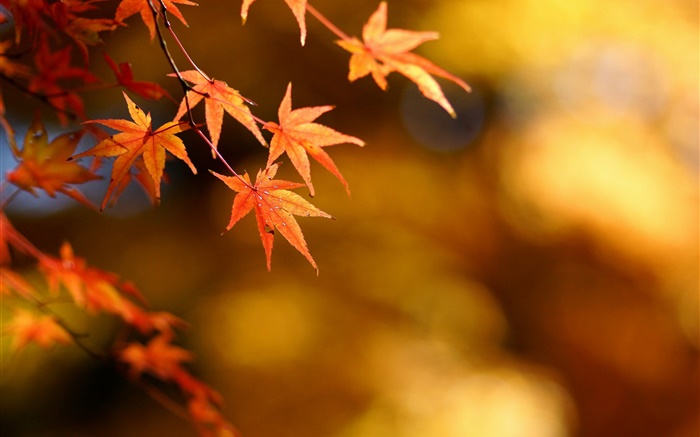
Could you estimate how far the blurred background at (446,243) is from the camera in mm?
1960

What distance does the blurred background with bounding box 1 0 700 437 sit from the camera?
77.2 inches

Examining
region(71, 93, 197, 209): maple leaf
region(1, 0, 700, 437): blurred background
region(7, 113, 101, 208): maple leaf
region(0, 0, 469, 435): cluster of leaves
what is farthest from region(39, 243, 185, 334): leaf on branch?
region(1, 0, 700, 437): blurred background

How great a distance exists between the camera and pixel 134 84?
0.53m

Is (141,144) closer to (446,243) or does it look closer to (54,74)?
(54,74)

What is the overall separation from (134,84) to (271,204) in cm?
19

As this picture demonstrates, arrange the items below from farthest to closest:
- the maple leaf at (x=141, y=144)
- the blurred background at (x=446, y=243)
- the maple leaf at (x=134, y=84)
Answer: the blurred background at (x=446, y=243), the maple leaf at (x=134, y=84), the maple leaf at (x=141, y=144)

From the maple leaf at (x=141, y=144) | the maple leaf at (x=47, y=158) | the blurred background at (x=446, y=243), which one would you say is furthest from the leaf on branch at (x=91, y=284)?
the blurred background at (x=446, y=243)

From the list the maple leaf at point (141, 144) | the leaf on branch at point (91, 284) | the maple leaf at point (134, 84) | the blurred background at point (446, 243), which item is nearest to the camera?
the maple leaf at point (141, 144)

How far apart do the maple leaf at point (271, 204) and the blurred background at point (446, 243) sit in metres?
1.55

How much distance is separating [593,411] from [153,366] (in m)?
1.92

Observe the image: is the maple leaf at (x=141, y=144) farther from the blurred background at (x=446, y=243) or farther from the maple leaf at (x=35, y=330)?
the blurred background at (x=446, y=243)

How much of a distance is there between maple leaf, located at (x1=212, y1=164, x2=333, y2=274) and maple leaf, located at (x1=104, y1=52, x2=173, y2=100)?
0.15 metres

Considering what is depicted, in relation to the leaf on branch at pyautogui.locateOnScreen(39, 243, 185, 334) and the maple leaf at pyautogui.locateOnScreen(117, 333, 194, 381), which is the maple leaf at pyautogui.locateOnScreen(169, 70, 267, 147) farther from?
the maple leaf at pyautogui.locateOnScreen(117, 333, 194, 381)

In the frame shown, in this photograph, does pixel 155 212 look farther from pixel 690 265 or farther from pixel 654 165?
pixel 690 265
